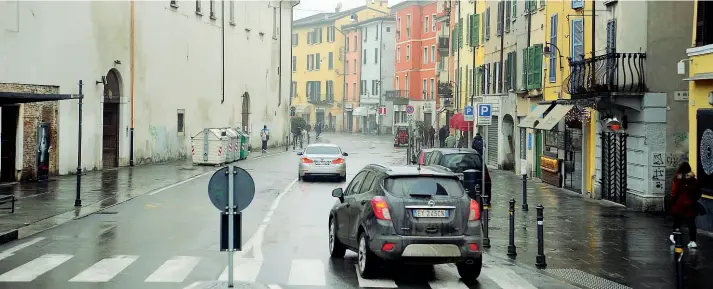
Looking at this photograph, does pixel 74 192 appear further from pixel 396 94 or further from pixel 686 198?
pixel 396 94

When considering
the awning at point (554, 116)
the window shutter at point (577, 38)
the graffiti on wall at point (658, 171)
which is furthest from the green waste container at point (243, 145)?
the graffiti on wall at point (658, 171)

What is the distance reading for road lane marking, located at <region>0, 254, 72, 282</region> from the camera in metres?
12.7

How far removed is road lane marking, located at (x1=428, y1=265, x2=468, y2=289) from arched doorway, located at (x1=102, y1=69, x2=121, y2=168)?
26.4m

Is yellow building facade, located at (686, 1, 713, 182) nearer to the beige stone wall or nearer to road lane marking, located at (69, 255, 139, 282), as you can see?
road lane marking, located at (69, 255, 139, 282)

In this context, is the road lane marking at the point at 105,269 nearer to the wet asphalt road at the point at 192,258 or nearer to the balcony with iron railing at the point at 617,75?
the wet asphalt road at the point at 192,258

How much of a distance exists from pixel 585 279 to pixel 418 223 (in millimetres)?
2868

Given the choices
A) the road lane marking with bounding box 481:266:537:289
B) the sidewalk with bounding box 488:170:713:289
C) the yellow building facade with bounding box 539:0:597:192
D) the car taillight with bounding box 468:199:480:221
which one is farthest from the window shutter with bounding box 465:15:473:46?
the car taillight with bounding box 468:199:480:221

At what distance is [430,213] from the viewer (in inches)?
490

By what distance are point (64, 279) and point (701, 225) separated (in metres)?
13.2

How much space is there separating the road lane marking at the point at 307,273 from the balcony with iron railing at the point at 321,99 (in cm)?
9915

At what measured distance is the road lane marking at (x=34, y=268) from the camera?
499 inches

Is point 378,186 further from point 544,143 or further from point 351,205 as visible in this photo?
point 544,143

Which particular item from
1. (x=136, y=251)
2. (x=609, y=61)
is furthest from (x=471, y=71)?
(x=136, y=251)

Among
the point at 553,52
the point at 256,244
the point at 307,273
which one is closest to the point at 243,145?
the point at 553,52
